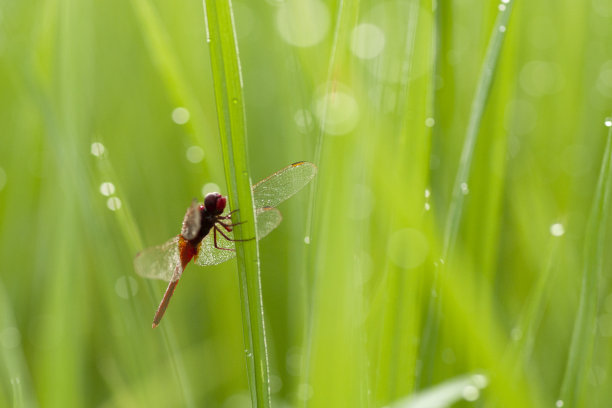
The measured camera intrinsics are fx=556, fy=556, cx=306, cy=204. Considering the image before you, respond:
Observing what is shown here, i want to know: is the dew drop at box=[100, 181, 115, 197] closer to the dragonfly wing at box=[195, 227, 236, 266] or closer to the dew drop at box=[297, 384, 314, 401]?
the dragonfly wing at box=[195, 227, 236, 266]

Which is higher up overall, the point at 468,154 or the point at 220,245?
the point at 468,154

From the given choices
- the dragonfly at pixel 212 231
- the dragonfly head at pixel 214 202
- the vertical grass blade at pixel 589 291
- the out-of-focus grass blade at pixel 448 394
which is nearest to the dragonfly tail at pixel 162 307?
the dragonfly at pixel 212 231

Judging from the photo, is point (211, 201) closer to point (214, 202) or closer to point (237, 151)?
point (214, 202)

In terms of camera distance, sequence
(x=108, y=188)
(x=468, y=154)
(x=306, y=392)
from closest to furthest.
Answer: (x=306, y=392), (x=468, y=154), (x=108, y=188)

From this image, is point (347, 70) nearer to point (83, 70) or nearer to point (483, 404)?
point (483, 404)

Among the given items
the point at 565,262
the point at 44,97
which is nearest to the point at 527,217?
the point at 565,262

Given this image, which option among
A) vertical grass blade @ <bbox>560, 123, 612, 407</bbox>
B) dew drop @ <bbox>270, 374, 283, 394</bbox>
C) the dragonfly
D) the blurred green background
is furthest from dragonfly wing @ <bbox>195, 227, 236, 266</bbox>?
vertical grass blade @ <bbox>560, 123, 612, 407</bbox>

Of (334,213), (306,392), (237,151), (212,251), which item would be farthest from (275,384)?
(237,151)
